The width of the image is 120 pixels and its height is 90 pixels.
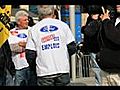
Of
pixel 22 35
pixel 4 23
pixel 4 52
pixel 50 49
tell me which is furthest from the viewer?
pixel 22 35

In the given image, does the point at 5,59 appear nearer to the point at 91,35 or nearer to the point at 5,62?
the point at 5,62

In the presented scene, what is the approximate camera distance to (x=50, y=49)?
356 cm

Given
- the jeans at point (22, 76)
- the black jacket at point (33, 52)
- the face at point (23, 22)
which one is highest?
the face at point (23, 22)

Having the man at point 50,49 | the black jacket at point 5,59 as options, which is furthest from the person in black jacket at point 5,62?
the man at point 50,49

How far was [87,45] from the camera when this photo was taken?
530 centimetres

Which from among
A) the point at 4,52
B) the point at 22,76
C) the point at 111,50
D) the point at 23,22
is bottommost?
the point at 22,76

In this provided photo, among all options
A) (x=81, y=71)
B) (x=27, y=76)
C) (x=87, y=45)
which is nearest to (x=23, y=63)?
(x=27, y=76)

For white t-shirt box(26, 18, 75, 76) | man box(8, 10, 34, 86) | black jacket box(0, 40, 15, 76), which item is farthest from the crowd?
man box(8, 10, 34, 86)

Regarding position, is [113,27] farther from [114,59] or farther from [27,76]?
[27,76]

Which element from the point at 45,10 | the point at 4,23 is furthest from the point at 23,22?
the point at 45,10

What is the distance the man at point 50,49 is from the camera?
11.7 feet

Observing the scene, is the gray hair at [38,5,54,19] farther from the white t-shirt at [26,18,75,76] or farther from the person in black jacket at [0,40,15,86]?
the person in black jacket at [0,40,15,86]

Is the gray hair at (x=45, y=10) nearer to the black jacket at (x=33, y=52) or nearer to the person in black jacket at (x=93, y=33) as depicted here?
the black jacket at (x=33, y=52)

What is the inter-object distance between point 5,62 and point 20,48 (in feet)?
1.01
